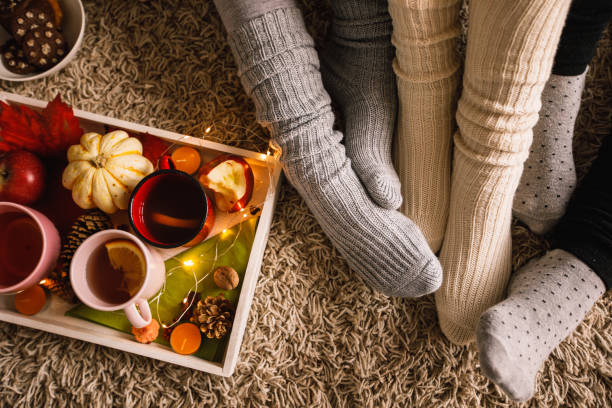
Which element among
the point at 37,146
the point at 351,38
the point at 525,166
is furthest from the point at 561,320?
the point at 37,146

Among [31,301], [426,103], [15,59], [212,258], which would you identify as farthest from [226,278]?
[15,59]

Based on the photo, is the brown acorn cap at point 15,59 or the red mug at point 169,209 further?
the brown acorn cap at point 15,59

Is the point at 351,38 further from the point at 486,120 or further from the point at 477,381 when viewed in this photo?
the point at 477,381

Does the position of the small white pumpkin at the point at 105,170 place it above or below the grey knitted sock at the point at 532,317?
above

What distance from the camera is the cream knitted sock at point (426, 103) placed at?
1.68 feet

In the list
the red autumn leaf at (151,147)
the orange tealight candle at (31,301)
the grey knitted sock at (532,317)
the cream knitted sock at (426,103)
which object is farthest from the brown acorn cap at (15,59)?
the grey knitted sock at (532,317)

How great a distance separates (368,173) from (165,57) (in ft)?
1.35

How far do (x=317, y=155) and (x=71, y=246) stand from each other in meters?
0.36

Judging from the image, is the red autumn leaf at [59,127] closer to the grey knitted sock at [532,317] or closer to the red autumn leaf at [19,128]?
the red autumn leaf at [19,128]

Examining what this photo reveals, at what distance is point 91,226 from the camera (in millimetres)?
553

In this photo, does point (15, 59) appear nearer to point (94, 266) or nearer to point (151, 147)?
point (151, 147)

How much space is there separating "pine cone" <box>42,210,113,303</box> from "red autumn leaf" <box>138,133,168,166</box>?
0.34 ft

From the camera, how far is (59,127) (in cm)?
57

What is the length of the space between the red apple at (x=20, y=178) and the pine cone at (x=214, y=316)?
280 mm
